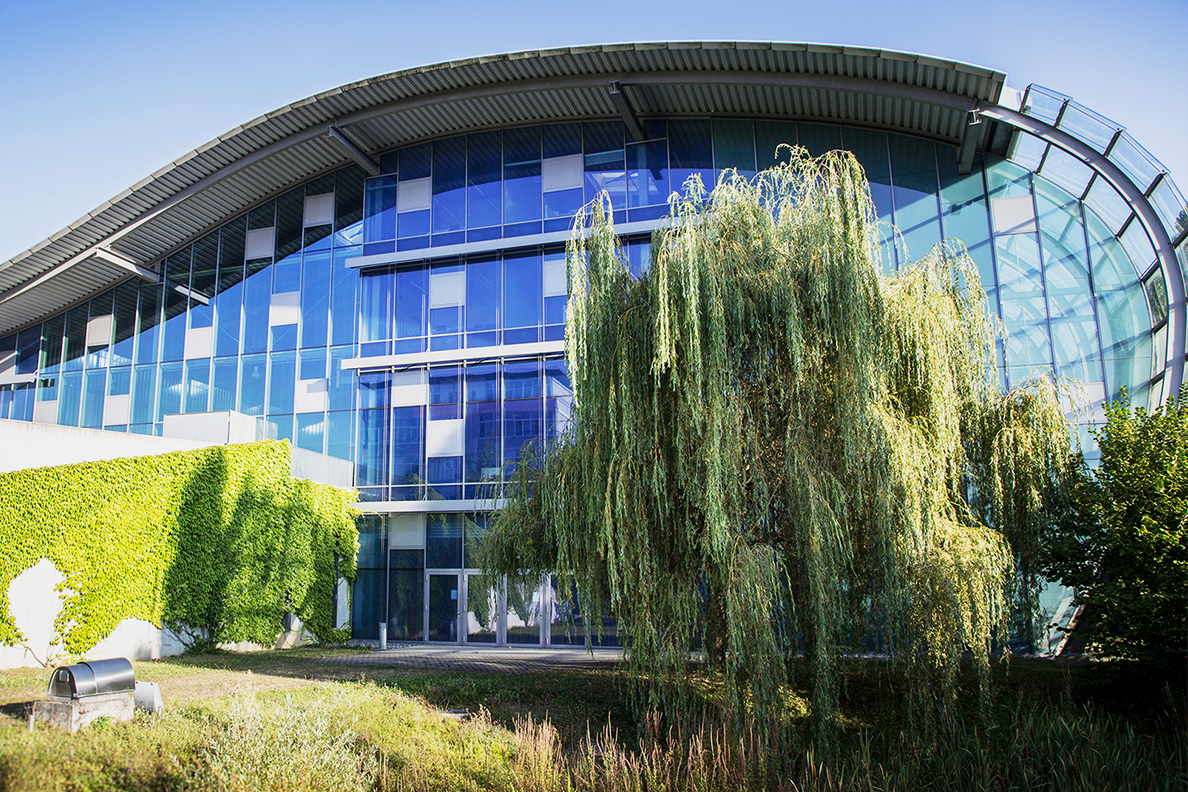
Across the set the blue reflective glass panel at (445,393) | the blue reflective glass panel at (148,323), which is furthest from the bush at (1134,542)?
the blue reflective glass panel at (148,323)

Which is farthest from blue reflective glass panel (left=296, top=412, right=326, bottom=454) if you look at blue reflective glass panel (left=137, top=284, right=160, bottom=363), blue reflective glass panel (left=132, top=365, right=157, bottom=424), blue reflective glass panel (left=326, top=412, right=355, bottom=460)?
blue reflective glass panel (left=137, top=284, right=160, bottom=363)

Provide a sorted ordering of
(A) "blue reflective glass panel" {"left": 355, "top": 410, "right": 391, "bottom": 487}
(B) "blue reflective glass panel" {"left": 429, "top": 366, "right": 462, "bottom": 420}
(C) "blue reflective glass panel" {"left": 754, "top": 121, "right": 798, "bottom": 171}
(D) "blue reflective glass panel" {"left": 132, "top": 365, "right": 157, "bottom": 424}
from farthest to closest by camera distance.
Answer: (D) "blue reflective glass panel" {"left": 132, "top": 365, "right": 157, "bottom": 424}, (A) "blue reflective glass panel" {"left": 355, "top": 410, "right": 391, "bottom": 487}, (B) "blue reflective glass panel" {"left": 429, "top": 366, "right": 462, "bottom": 420}, (C) "blue reflective glass panel" {"left": 754, "top": 121, "right": 798, "bottom": 171}

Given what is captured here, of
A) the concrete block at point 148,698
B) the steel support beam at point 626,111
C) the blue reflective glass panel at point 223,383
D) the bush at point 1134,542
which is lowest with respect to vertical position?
the concrete block at point 148,698

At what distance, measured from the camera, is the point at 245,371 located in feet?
70.0

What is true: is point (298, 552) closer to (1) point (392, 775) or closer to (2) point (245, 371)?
(2) point (245, 371)

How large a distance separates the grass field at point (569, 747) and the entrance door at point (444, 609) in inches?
304

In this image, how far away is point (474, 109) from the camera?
801 inches

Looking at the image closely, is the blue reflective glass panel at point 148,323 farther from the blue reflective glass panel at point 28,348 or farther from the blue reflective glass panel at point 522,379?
the blue reflective glass panel at point 522,379

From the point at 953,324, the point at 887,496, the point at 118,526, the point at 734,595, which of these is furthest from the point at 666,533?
the point at 118,526

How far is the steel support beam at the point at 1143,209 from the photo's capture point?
51.2 feet

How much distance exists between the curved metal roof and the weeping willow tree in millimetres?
8916

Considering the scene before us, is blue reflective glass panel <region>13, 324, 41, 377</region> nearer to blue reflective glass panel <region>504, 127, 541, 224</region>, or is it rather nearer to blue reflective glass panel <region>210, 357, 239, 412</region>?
blue reflective glass panel <region>210, 357, 239, 412</region>

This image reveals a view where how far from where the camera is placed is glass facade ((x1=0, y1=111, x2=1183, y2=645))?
16.9m

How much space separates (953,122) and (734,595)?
13.6 meters
